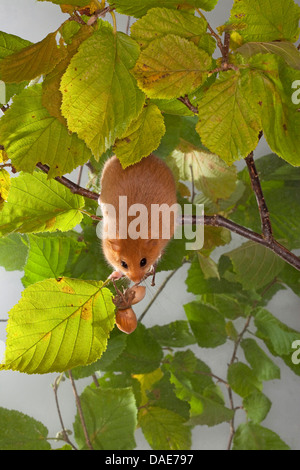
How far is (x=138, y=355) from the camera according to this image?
2.70 ft

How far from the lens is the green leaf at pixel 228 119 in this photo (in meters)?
0.33

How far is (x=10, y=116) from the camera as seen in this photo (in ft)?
1.14

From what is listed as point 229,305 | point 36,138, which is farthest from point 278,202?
point 36,138

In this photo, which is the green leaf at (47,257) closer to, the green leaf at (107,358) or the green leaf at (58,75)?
the green leaf at (107,358)

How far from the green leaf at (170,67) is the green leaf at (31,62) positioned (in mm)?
55

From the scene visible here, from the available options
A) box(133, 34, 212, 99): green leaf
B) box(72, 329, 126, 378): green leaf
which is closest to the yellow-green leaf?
box(133, 34, 212, 99): green leaf

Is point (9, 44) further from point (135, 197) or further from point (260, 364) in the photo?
point (260, 364)

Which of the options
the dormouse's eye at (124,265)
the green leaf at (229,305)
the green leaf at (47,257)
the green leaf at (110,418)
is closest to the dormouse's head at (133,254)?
the dormouse's eye at (124,265)

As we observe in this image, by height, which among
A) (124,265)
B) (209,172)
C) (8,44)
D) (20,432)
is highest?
(209,172)

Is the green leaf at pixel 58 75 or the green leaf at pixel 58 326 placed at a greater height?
the green leaf at pixel 58 75

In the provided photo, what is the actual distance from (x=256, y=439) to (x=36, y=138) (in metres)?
0.86

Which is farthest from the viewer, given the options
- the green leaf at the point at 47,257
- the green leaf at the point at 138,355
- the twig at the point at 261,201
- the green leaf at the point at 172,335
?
the green leaf at the point at 172,335
